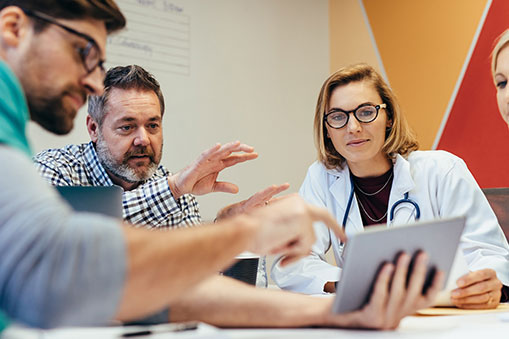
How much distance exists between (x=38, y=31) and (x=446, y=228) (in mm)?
777

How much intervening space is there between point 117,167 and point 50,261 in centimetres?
170

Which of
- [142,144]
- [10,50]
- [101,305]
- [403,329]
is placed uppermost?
[10,50]

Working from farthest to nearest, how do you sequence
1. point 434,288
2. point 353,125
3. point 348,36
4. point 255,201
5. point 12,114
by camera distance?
1. point 348,36
2. point 353,125
3. point 255,201
4. point 434,288
5. point 12,114

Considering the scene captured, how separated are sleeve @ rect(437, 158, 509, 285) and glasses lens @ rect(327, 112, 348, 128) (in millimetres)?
472

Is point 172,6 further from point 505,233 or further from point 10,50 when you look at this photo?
point 10,50

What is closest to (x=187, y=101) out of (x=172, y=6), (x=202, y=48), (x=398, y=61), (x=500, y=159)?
(x=202, y=48)

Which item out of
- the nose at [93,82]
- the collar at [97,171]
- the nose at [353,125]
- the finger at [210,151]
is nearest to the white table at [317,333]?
the nose at [93,82]

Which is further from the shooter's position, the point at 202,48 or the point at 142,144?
the point at 202,48

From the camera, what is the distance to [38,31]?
0.83 meters

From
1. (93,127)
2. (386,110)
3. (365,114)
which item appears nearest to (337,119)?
(365,114)

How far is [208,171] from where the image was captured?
1987mm

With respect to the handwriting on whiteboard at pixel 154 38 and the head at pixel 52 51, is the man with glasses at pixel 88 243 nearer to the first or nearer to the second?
the head at pixel 52 51

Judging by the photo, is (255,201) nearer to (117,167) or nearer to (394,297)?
(117,167)

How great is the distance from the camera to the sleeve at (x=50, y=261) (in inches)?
23.5
